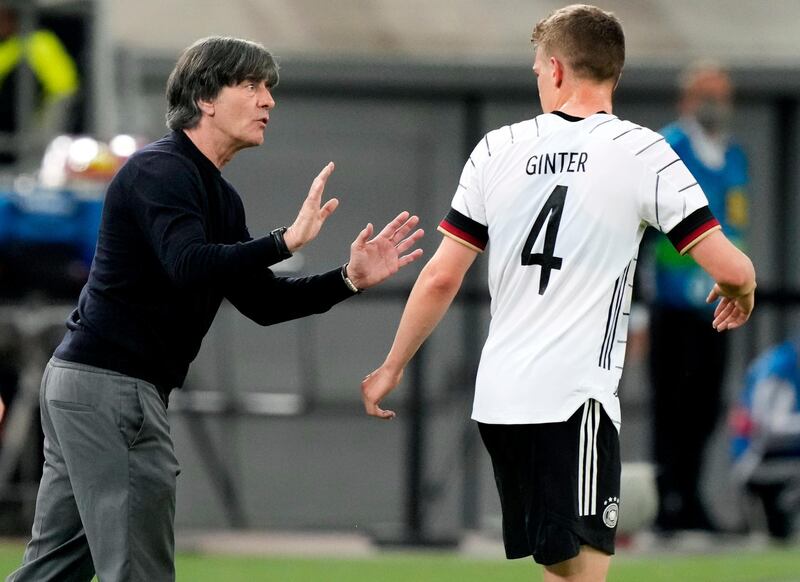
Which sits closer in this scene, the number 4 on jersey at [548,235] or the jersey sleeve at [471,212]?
the number 4 on jersey at [548,235]

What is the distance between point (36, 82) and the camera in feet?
36.8

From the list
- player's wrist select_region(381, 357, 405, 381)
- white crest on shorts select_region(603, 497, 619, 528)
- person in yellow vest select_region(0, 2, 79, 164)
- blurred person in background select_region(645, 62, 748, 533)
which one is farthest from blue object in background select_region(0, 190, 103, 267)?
white crest on shorts select_region(603, 497, 619, 528)

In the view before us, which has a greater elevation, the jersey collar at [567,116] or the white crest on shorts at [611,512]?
the jersey collar at [567,116]

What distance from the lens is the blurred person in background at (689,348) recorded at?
9.84 metres

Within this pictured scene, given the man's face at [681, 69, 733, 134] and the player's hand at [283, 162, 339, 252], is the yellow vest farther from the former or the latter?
the player's hand at [283, 162, 339, 252]

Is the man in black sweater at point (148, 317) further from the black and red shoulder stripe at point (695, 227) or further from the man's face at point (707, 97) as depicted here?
the man's face at point (707, 97)

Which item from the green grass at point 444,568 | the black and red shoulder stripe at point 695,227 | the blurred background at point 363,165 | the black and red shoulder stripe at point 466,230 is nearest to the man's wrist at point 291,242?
the black and red shoulder stripe at point 466,230

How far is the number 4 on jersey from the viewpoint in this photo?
5074 mm

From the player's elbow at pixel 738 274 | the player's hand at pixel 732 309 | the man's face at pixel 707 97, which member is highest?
the man's face at pixel 707 97

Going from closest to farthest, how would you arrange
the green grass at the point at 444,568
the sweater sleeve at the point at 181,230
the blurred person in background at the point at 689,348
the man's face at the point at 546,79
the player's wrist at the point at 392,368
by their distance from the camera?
the sweater sleeve at the point at 181,230 → the man's face at the point at 546,79 → the player's wrist at the point at 392,368 → the green grass at the point at 444,568 → the blurred person in background at the point at 689,348

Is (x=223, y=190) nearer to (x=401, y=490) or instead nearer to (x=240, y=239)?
(x=240, y=239)

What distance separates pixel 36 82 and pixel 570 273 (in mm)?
6924

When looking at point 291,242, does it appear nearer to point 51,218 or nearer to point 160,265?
point 160,265

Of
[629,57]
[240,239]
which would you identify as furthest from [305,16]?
[240,239]
